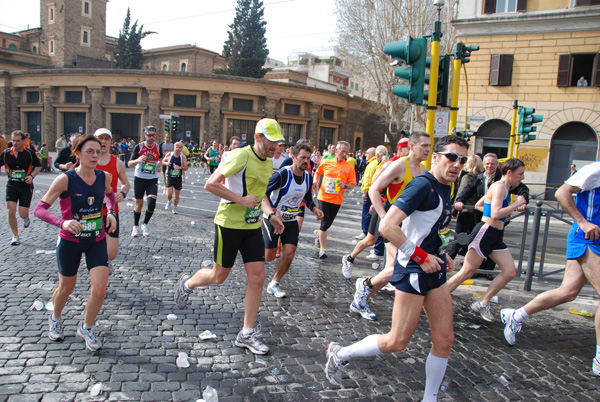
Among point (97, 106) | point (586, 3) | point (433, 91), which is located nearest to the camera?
point (433, 91)

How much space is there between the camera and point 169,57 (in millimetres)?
59562

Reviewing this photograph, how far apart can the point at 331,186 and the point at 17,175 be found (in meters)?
5.49

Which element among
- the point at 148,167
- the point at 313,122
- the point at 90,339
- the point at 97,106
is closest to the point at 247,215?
the point at 90,339

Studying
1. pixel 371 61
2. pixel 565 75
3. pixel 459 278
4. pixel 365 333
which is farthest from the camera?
pixel 371 61

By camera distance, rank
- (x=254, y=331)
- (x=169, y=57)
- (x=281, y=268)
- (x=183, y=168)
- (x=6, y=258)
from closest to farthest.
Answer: (x=254, y=331) → (x=281, y=268) → (x=6, y=258) → (x=183, y=168) → (x=169, y=57)

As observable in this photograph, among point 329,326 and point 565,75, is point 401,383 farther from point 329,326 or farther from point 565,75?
point 565,75

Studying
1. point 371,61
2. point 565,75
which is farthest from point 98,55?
point 565,75

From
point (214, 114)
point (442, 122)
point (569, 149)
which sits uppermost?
point (214, 114)

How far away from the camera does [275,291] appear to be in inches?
216

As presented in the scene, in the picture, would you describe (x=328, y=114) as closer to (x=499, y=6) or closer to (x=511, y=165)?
(x=499, y=6)

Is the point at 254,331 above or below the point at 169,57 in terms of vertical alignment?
below

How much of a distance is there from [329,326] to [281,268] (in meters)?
1.15

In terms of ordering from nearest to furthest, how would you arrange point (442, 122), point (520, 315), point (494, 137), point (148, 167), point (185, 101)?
point (520, 315) < point (148, 167) < point (442, 122) < point (494, 137) < point (185, 101)

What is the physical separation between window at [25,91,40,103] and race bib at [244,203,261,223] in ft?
167
